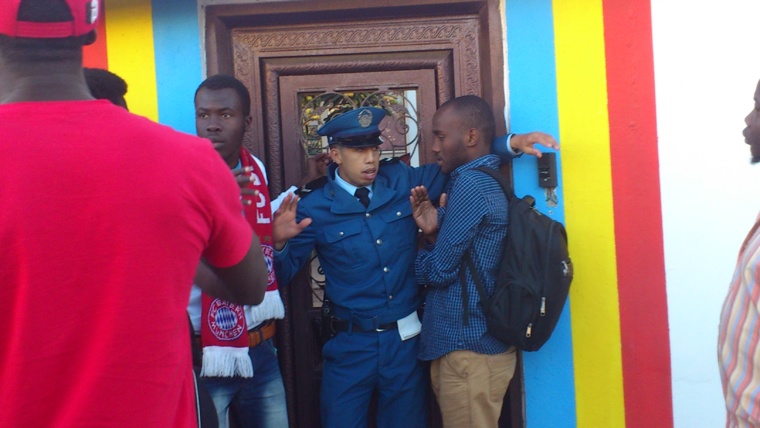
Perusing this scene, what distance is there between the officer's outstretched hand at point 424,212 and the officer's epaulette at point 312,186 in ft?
1.36

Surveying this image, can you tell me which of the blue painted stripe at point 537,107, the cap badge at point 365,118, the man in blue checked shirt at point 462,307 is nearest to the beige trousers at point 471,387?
the man in blue checked shirt at point 462,307

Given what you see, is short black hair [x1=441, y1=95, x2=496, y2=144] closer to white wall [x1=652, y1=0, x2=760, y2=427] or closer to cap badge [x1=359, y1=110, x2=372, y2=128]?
cap badge [x1=359, y1=110, x2=372, y2=128]

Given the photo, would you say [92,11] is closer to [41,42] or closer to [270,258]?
[41,42]

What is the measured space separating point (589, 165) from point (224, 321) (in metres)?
1.77

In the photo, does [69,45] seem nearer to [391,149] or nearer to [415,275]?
[415,275]

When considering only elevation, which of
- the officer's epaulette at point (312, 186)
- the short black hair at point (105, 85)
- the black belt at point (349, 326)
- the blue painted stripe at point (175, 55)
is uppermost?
the blue painted stripe at point (175, 55)

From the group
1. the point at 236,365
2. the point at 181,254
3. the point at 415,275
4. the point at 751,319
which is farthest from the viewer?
the point at 415,275

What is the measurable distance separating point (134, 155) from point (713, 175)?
2834 mm

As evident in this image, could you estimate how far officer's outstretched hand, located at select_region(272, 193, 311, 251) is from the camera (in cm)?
305

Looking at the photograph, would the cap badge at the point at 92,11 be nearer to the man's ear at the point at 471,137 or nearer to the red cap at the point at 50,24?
the red cap at the point at 50,24

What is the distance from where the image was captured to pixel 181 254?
4.45ft

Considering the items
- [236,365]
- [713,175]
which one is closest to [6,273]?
[236,365]

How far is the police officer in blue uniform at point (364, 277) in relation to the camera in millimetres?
3166

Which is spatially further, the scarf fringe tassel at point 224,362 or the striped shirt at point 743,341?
the scarf fringe tassel at point 224,362
